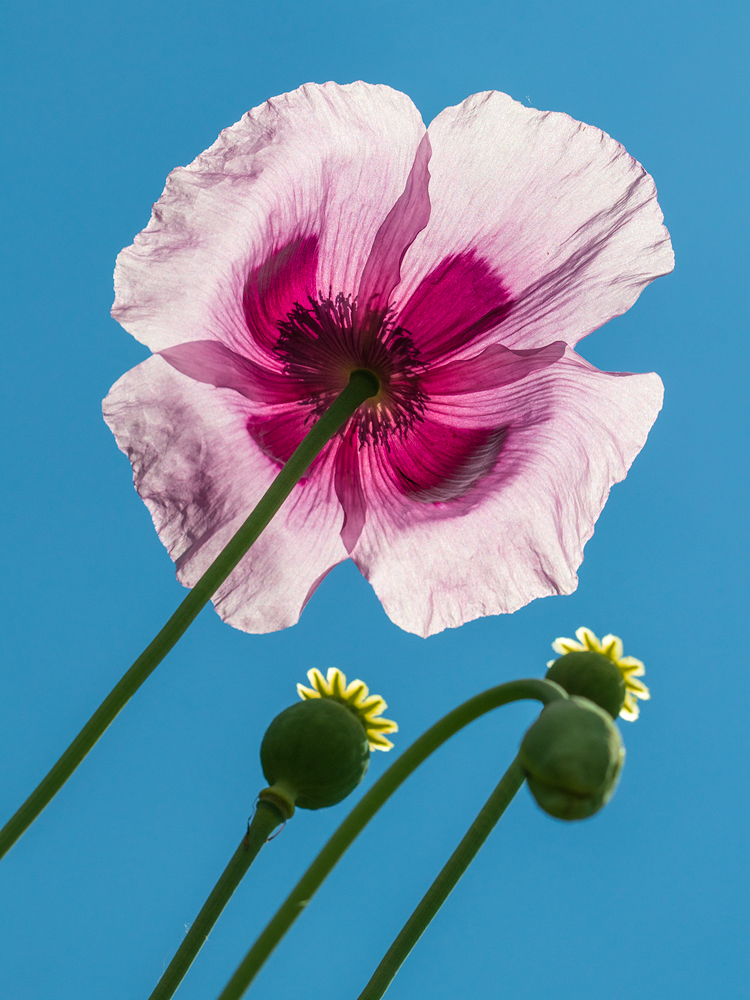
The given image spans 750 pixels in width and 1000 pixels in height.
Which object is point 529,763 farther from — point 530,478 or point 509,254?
point 509,254

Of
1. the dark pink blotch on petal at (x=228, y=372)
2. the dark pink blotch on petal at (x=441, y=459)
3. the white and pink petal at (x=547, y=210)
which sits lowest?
the dark pink blotch on petal at (x=228, y=372)

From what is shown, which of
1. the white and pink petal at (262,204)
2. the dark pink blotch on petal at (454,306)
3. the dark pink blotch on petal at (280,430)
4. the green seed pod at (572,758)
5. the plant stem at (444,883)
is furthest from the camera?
the dark pink blotch on petal at (280,430)

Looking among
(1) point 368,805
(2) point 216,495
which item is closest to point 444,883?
(1) point 368,805

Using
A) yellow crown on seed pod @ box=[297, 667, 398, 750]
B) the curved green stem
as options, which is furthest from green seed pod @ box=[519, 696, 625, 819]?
yellow crown on seed pod @ box=[297, 667, 398, 750]

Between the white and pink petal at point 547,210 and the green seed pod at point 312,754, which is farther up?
the white and pink petal at point 547,210

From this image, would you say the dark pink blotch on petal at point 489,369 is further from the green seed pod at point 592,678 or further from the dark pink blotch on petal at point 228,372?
the green seed pod at point 592,678

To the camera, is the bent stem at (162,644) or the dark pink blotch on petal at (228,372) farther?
the dark pink blotch on petal at (228,372)

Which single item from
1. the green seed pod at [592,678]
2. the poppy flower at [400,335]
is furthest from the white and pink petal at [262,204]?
the green seed pod at [592,678]
